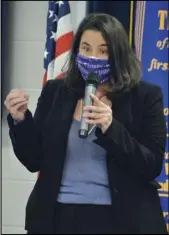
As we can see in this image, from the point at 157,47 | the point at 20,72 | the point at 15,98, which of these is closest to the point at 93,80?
the point at 15,98

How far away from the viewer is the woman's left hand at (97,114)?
760 millimetres

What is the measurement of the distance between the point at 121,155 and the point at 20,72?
47 centimetres

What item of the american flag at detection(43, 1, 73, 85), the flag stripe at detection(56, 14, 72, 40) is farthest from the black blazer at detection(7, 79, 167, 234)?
the flag stripe at detection(56, 14, 72, 40)

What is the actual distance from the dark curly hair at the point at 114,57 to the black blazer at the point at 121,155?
3 centimetres

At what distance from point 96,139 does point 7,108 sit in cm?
19

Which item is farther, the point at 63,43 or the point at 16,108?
the point at 63,43

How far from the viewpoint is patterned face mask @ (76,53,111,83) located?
2.96ft

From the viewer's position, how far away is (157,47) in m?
1.59

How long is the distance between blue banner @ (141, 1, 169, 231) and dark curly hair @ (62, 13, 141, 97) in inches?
25.0

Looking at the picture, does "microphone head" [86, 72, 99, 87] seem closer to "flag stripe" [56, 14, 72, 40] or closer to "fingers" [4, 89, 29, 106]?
"fingers" [4, 89, 29, 106]

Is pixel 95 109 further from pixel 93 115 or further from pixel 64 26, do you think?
pixel 64 26

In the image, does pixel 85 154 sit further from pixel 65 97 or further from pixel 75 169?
pixel 65 97

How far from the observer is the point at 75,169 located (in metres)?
0.87

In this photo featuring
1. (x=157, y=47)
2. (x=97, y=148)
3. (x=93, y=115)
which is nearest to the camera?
(x=93, y=115)
